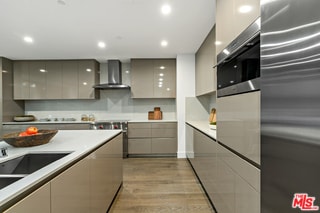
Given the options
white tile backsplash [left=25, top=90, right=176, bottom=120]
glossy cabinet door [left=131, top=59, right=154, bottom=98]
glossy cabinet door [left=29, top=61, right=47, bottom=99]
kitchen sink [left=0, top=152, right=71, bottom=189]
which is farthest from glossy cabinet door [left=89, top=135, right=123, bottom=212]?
glossy cabinet door [left=29, top=61, right=47, bottom=99]

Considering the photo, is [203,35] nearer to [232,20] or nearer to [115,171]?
[232,20]

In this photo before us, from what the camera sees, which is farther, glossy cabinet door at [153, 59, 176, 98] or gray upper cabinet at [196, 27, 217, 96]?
glossy cabinet door at [153, 59, 176, 98]

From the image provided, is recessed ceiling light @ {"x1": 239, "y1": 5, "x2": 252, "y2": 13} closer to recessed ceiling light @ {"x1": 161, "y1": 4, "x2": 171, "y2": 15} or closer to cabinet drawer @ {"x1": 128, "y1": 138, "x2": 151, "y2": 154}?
recessed ceiling light @ {"x1": 161, "y1": 4, "x2": 171, "y2": 15}

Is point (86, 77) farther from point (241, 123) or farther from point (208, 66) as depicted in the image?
point (241, 123)

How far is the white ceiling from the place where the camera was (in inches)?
82.1

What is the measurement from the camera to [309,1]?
22.0 inches

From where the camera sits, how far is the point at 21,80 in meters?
4.29

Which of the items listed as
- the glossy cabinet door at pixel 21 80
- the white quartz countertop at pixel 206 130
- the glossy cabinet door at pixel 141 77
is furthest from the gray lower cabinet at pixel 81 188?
the glossy cabinet door at pixel 21 80

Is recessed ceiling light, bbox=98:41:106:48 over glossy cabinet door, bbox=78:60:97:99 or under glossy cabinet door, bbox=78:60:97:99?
over

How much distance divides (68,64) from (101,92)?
1.01m

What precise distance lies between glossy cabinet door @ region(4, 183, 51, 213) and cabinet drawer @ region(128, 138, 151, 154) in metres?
3.28

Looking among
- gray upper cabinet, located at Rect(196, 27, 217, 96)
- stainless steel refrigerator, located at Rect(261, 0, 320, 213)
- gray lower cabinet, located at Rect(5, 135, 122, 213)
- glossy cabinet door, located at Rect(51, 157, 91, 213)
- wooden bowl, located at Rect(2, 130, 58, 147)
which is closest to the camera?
stainless steel refrigerator, located at Rect(261, 0, 320, 213)

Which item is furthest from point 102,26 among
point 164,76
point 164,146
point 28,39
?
point 164,146
